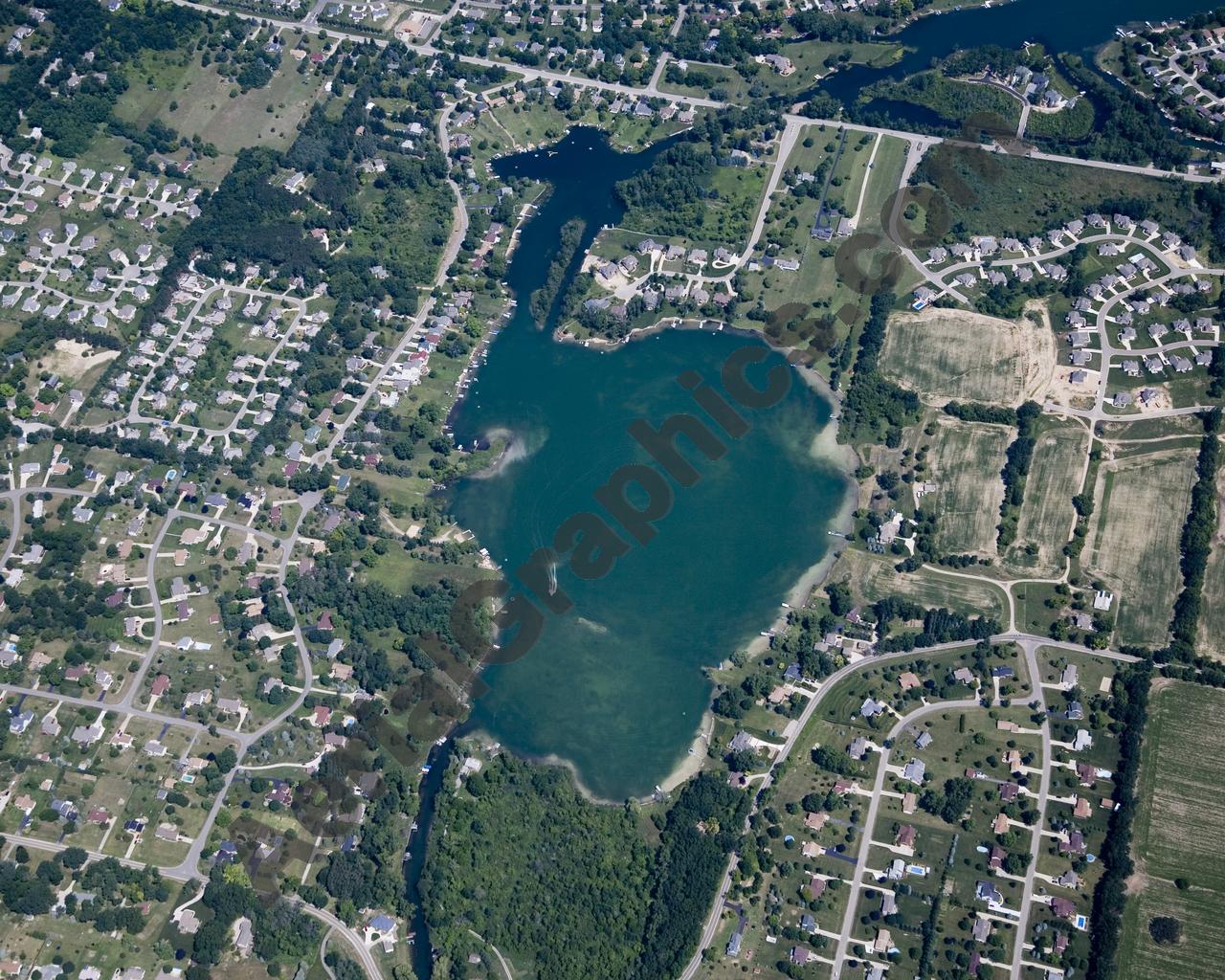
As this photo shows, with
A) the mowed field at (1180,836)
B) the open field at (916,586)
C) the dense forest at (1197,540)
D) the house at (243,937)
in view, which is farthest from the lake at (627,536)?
the mowed field at (1180,836)

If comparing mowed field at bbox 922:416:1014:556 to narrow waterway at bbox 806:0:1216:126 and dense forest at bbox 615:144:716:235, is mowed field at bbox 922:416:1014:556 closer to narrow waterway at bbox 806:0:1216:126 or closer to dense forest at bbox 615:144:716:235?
dense forest at bbox 615:144:716:235

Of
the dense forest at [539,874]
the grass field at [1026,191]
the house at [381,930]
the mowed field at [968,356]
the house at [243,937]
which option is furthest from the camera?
the grass field at [1026,191]

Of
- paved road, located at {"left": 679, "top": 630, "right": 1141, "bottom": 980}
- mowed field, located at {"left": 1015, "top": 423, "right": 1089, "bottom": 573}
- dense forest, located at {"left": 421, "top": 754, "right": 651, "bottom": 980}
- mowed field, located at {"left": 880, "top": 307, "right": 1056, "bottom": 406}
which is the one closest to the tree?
paved road, located at {"left": 679, "top": 630, "right": 1141, "bottom": 980}

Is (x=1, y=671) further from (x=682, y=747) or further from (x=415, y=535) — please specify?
(x=682, y=747)

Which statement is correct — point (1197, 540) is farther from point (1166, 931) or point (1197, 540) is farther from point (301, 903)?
point (301, 903)

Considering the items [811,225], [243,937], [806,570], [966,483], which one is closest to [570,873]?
[243,937]

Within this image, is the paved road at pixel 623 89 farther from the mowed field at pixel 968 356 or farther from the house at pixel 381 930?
the house at pixel 381 930
